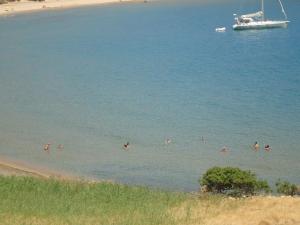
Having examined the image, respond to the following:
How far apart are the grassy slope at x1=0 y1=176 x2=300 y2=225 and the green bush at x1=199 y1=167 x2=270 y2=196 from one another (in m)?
1.74

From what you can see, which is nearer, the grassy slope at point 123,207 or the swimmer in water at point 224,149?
the grassy slope at point 123,207

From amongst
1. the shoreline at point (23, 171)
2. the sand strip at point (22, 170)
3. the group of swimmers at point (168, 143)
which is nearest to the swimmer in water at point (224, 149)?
the group of swimmers at point (168, 143)

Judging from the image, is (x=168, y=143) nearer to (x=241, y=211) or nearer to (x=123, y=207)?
(x=123, y=207)

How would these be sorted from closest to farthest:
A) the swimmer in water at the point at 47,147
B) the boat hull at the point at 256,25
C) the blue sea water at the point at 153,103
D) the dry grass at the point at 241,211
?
the dry grass at the point at 241,211
the blue sea water at the point at 153,103
the swimmer in water at the point at 47,147
the boat hull at the point at 256,25

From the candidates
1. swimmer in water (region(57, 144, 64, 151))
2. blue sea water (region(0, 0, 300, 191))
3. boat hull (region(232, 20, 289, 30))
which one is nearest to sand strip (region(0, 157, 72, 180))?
blue sea water (region(0, 0, 300, 191))

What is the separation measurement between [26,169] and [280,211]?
16.7 m

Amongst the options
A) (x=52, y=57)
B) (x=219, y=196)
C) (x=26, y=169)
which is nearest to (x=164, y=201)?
(x=219, y=196)

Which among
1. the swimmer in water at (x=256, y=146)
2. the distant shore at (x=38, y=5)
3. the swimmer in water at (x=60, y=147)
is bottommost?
the distant shore at (x=38, y=5)

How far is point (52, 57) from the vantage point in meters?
75.0

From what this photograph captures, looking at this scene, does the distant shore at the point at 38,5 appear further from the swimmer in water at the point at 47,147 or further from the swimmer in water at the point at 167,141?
the swimmer in water at the point at 167,141

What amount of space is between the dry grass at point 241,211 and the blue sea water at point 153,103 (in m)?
7.97

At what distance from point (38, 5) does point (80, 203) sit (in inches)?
5371

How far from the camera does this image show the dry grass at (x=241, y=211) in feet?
62.0

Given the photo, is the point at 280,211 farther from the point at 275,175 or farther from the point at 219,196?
the point at 275,175
